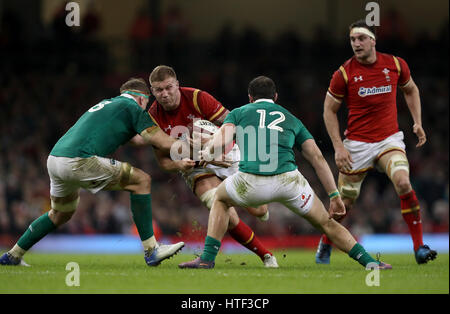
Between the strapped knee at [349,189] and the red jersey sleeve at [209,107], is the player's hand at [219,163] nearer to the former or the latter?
the red jersey sleeve at [209,107]

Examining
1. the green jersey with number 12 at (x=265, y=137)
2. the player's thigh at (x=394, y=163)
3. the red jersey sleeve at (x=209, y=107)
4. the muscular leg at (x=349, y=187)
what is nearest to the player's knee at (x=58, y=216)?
the red jersey sleeve at (x=209, y=107)

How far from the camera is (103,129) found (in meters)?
7.44

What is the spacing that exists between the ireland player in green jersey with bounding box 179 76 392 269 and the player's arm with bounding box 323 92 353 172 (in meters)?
1.28

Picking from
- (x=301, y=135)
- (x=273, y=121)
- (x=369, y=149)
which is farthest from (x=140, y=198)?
(x=369, y=149)

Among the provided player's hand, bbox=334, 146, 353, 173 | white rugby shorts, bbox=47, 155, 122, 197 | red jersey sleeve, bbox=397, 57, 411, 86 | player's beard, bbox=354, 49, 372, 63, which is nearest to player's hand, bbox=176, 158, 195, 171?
white rugby shorts, bbox=47, 155, 122, 197

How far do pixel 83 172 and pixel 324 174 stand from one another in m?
2.44

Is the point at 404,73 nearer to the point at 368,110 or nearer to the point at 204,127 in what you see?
the point at 368,110

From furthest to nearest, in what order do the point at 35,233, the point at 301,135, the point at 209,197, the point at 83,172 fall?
the point at 209,197, the point at 35,233, the point at 83,172, the point at 301,135

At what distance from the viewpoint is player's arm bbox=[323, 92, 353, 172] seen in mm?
8211

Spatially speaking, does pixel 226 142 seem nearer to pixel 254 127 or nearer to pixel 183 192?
pixel 254 127

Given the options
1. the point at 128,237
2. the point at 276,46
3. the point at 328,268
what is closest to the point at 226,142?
the point at 328,268

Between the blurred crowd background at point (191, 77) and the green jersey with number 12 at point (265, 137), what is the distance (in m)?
9.41

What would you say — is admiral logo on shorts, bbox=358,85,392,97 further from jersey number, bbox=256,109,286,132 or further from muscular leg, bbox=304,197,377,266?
muscular leg, bbox=304,197,377,266

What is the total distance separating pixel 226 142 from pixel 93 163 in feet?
4.77
